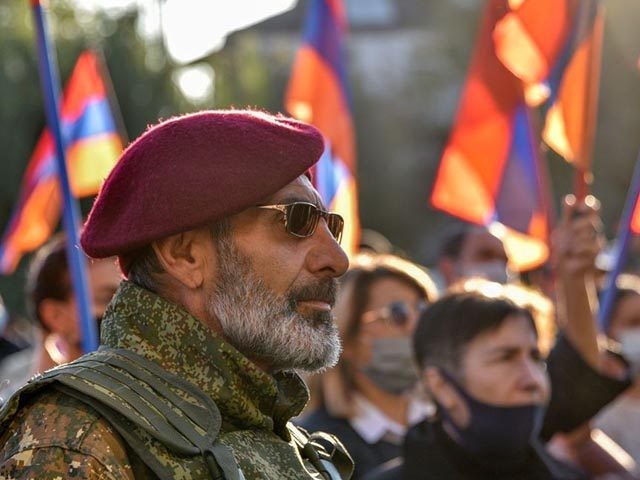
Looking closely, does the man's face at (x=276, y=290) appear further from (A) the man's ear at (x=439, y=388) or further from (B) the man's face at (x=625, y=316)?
(B) the man's face at (x=625, y=316)

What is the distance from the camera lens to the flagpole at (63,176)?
4.98 meters

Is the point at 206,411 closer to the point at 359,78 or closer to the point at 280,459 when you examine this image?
the point at 280,459

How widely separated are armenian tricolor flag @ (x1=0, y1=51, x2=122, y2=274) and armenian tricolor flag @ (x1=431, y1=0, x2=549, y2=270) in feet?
5.95

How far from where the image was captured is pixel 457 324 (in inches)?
171

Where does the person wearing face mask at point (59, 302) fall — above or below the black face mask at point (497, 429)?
below

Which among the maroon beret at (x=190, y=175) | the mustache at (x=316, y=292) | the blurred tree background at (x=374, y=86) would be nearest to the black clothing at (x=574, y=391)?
the mustache at (x=316, y=292)

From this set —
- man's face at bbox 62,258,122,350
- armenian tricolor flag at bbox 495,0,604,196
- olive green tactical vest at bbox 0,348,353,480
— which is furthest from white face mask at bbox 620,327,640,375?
olive green tactical vest at bbox 0,348,353,480

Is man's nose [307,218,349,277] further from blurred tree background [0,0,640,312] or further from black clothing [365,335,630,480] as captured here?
blurred tree background [0,0,640,312]

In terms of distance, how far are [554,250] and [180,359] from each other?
244cm

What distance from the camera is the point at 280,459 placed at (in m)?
2.59

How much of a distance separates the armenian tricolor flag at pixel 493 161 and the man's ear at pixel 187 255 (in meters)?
3.70

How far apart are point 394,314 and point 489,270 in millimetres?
1623

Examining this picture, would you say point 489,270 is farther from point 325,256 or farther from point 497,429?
point 325,256

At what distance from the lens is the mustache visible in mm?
2748
